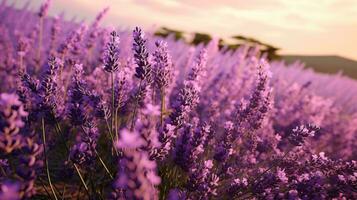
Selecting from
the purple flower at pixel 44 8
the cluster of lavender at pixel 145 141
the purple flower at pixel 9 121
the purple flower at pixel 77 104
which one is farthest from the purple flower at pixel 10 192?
the purple flower at pixel 44 8

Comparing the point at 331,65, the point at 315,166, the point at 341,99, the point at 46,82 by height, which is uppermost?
the point at 46,82

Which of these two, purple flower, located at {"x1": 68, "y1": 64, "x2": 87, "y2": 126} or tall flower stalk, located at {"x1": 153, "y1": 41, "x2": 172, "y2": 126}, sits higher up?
tall flower stalk, located at {"x1": 153, "y1": 41, "x2": 172, "y2": 126}

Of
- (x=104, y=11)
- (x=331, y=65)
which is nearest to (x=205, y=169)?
(x=104, y=11)

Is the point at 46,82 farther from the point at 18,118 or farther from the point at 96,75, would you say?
the point at 96,75

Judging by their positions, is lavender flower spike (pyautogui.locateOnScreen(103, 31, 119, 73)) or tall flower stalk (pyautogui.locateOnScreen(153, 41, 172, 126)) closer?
lavender flower spike (pyautogui.locateOnScreen(103, 31, 119, 73))

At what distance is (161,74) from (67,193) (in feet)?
3.64

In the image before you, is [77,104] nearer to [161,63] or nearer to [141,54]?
[141,54]

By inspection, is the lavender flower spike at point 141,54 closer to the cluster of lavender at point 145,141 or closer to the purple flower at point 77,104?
the cluster of lavender at point 145,141

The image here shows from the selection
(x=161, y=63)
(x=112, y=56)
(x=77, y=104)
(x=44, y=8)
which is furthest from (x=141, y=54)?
(x=44, y=8)

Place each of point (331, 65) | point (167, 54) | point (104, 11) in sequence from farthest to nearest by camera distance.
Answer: point (331, 65) → point (104, 11) → point (167, 54)

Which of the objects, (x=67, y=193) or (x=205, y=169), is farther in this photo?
(x=67, y=193)

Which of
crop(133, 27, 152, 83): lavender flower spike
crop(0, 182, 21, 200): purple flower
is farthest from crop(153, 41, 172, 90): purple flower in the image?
crop(0, 182, 21, 200): purple flower

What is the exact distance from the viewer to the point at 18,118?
129cm

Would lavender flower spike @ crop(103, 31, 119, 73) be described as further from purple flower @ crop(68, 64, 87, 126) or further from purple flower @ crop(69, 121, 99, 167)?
purple flower @ crop(69, 121, 99, 167)
